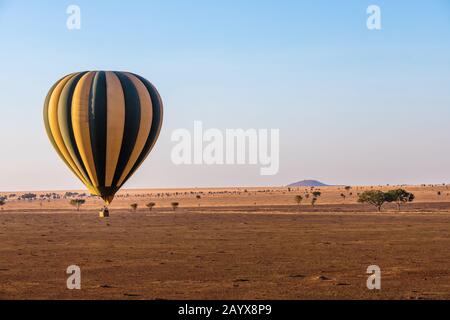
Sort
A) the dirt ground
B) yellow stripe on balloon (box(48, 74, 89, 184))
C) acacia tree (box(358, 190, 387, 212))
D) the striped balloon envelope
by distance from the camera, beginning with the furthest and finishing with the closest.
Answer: acacia tree (box(358, 190, 387, 212))
yellow stripe on balloon (box(48, 74, 89, 184))
the striped balloon envelope
the dirt ground

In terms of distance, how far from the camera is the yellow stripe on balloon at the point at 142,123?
119ft

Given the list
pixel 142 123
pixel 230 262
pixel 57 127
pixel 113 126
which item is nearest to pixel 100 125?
pixel 113 126

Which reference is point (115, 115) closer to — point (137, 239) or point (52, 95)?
point (52, 95)

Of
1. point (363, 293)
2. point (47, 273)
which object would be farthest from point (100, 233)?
point (363, 293)

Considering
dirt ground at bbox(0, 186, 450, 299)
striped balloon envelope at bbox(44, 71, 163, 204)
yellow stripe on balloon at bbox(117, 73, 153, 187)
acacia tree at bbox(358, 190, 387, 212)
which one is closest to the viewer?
dirt ground at bbox(0, 186, 450, 299)

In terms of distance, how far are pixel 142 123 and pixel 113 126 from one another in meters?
1.85

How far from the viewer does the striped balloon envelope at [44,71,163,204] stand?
35094 millimetres

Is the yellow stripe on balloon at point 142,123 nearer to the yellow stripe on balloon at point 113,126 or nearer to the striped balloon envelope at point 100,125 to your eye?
the striped balloon envelope at point 100,125

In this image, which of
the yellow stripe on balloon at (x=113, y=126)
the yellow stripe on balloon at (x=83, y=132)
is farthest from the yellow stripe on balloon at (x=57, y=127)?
the yellow stripe on balloon at (x=113, y=126)

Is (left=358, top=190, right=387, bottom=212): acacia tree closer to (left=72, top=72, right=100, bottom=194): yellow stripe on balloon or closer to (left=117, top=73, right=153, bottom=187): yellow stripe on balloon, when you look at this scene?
(left=117, top=73, right=153, bottom=187): yellow stripe on balloon

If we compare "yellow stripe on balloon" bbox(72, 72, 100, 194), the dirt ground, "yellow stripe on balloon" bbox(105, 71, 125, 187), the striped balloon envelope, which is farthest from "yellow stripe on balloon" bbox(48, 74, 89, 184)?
the dirt ground

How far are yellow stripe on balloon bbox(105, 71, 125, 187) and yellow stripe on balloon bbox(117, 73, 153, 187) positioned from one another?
3.29 ft

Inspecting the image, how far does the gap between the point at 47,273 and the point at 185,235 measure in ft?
77.8

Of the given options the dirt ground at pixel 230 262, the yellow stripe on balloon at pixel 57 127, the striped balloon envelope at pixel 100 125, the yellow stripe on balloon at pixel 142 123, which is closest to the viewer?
the dirt ground at pixel 230 262
